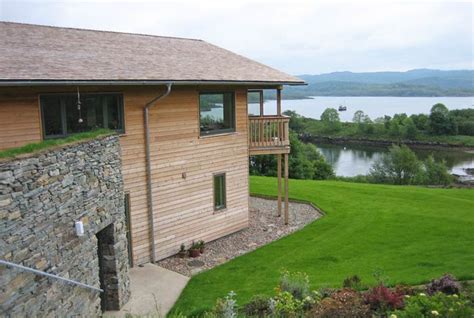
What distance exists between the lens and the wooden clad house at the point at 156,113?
9773 millimetres

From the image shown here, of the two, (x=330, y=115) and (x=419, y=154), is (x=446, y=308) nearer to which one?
(x=419, y=154)

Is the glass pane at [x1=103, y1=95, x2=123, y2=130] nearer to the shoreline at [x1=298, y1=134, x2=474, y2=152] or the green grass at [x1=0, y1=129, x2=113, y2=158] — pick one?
the green grass at [x1=0, y1=129, x2=113, y2=158]

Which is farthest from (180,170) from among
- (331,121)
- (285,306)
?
(331,121)

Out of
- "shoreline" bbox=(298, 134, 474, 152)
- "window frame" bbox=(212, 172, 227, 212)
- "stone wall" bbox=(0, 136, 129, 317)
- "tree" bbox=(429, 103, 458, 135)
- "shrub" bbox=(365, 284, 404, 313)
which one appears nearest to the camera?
"stone wall" bbox=(0, 136, 129, 317)

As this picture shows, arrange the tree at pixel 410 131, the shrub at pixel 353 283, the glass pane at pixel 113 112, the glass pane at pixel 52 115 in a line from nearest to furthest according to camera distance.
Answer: the shrub at pixel 353 283 < the glass pane at pixel 52 115 < the glass pane at pixel 113 112 < the tree at pixel 410 131

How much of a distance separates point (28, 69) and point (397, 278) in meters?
9.58

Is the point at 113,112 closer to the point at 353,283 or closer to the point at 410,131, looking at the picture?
the point at 353,283

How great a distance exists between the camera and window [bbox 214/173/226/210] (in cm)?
1450

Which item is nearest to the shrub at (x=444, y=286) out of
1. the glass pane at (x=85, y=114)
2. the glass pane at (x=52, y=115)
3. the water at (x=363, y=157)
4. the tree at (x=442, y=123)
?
the glass pane at (x=85, y=114)

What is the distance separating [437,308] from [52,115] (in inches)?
354

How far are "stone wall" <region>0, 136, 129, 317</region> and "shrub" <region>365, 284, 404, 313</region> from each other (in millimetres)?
5228

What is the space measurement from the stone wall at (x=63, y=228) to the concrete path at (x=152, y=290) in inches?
11.9

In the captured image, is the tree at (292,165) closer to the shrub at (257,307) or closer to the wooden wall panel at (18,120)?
the wooden wall panel at (18,120)

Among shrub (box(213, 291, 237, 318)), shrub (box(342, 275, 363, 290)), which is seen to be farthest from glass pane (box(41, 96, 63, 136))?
shrub (box(342, 275, 363, 290))
